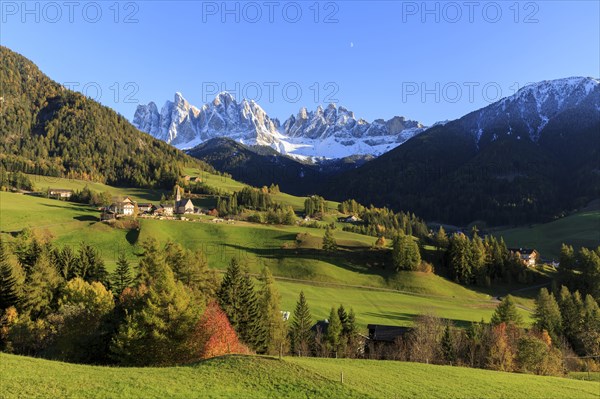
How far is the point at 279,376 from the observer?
25.7m

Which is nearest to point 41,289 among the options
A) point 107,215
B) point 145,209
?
point 107,215

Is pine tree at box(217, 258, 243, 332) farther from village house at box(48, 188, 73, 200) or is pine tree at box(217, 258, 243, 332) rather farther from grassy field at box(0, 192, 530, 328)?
village house at box(48, 188, 73, 200)

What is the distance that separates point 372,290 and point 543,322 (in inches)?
1470

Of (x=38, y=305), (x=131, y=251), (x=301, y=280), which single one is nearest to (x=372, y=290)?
(x=301, y=280)

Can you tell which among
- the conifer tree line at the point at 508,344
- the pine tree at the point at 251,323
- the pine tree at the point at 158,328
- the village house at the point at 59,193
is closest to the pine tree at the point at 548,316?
the conifer tree line at the point at 508,344

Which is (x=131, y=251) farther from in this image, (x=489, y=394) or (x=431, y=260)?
(x=489, y=394)

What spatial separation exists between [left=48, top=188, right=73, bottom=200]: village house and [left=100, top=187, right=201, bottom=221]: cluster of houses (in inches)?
1197

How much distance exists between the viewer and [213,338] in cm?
4397

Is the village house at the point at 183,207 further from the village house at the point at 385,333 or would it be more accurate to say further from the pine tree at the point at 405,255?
the village house at the point at 385,333

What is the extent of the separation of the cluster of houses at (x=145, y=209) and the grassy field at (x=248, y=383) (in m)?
113

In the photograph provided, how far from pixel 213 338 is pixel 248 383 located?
20878 millimetres

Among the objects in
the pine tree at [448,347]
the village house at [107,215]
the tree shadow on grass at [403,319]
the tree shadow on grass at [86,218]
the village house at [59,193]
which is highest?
the village house at [59,193]

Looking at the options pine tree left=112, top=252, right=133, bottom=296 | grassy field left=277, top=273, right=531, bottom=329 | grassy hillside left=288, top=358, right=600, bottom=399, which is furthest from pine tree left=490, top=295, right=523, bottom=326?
pine tree left=112, top=252, right=133, bottom=296

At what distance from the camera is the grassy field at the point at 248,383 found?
73.0 ft
